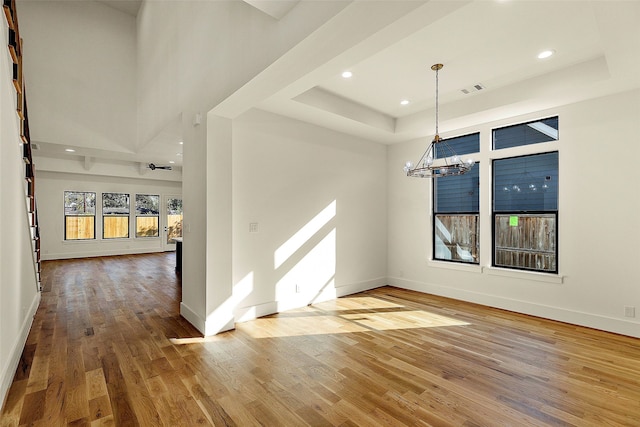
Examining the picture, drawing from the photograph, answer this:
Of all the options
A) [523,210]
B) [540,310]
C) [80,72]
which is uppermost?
[80,72]

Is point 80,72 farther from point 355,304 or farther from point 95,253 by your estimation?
point 355,304

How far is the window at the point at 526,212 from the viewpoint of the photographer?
423 cm

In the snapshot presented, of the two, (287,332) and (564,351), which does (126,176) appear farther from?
(564,351)

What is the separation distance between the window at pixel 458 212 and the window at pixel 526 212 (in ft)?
1.05

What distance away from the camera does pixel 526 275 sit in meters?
4.34

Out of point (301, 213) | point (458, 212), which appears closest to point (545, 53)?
point (458, 212)

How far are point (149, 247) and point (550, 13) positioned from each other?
11701 mm

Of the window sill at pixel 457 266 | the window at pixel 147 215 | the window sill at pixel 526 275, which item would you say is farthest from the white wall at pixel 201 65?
the window at pixel 147 215

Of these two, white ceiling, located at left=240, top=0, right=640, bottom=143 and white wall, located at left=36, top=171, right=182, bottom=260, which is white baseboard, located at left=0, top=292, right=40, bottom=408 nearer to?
white ceiling, located at left=240, top=0, right=640, bottom=143

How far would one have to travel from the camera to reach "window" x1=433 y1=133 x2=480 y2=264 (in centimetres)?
503

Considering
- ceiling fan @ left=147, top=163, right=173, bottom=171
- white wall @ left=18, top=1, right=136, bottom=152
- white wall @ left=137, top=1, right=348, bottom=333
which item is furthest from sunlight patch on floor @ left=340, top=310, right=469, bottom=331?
ceiling fan @ left=147, top=163, right=173, bottom=171

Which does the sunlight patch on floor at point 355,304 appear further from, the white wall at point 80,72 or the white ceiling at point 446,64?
the white wall at point 80,72

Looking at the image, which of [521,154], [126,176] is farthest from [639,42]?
[126,176]

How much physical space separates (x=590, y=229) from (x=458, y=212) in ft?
5.71
